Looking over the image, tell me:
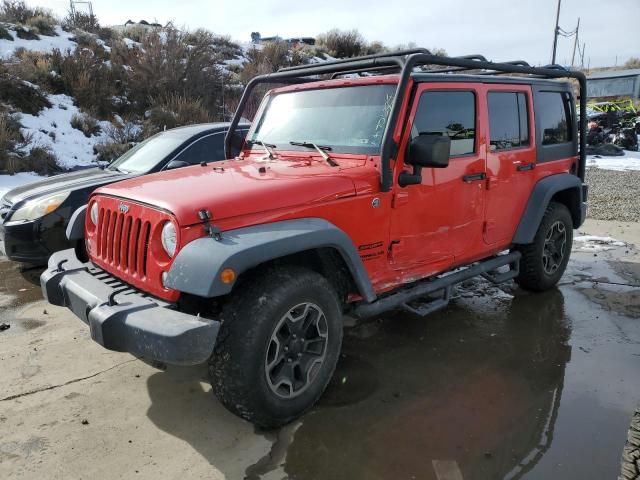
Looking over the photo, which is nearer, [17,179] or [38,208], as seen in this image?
[38,208]

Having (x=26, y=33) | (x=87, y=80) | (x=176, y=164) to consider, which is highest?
(x=26, y=33)

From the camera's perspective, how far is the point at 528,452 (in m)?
2.64

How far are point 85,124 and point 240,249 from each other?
508 inches

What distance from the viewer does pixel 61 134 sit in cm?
1294

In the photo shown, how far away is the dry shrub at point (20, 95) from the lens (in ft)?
43.6

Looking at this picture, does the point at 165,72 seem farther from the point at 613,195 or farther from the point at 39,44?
the point at 613,195

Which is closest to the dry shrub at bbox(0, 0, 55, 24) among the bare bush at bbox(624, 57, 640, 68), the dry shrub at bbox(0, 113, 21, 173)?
the dry shrub at bbox(0, 113, 21, 173)

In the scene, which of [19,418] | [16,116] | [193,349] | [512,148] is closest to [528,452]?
[193,349]

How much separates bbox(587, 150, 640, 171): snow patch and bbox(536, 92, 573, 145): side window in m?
9.67

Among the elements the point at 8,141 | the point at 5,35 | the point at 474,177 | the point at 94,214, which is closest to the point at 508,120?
the point at 474,177

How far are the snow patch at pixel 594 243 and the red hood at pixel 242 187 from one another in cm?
441

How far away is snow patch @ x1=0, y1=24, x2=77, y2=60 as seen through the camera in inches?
633

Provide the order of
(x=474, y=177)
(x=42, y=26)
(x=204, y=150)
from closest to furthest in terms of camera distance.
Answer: (x=474, y=177), (x=204, y=150), (x=42, y=26)

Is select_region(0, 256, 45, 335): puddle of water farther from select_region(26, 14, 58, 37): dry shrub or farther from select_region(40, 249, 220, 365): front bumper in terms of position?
select_region(26, 14, 58, 37): dry shrub
